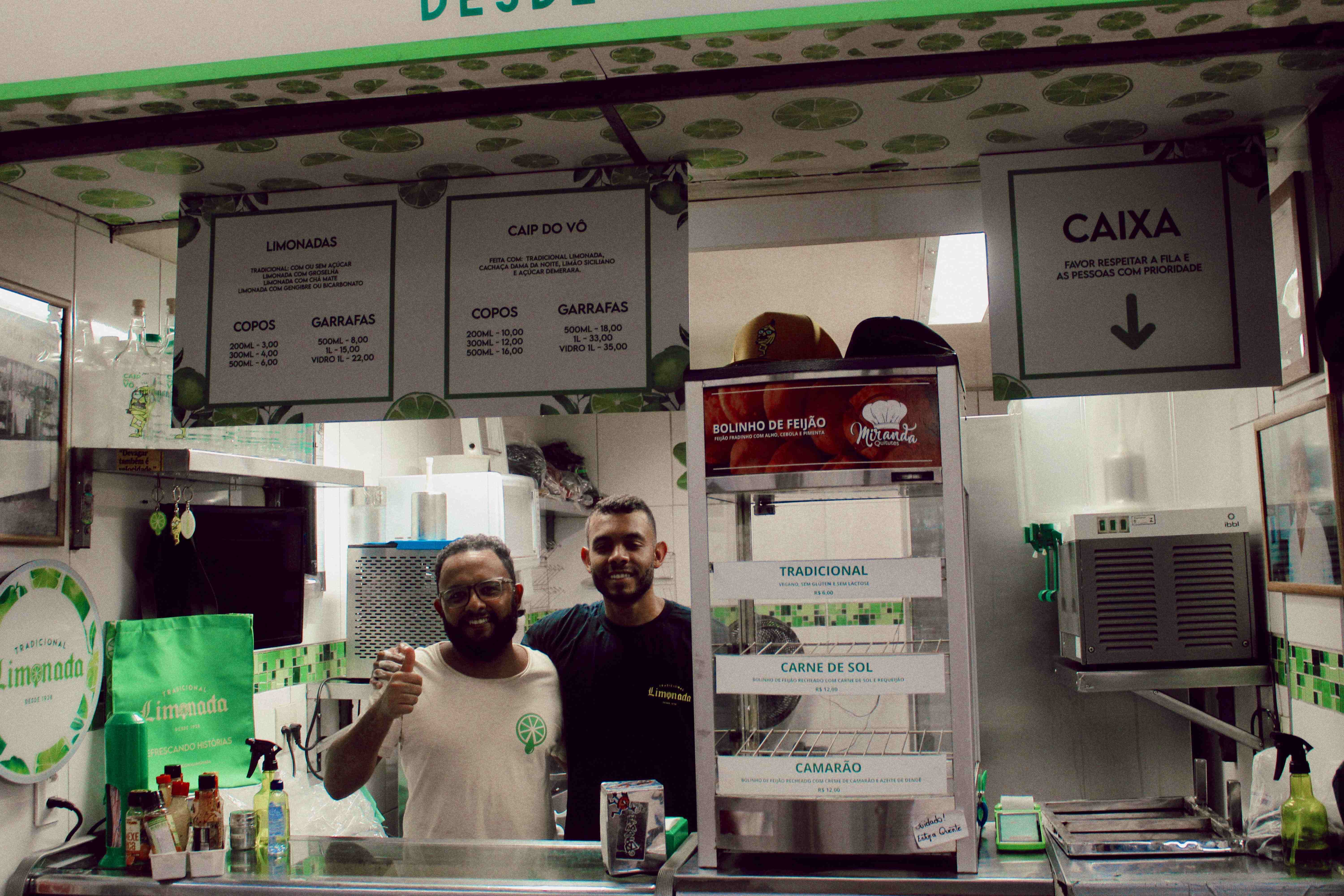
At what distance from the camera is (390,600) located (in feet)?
13.3

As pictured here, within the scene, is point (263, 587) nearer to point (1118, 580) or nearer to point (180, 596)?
point (180, 596)

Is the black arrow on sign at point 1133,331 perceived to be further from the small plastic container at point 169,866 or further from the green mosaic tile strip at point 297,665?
the green mosaic tile strip at point 297,665

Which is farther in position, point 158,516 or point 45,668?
point 158,516

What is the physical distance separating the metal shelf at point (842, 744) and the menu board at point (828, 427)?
0.50m

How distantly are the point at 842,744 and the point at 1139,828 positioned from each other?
3.07 feet

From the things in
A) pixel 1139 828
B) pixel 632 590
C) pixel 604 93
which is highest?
pixel 604 93

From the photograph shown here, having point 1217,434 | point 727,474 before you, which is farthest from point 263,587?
point 1217,434

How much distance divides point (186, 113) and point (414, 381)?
2.39 feet

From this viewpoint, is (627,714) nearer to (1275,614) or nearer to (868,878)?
(868,878)

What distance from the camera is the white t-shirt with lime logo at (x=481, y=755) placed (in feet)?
9.19

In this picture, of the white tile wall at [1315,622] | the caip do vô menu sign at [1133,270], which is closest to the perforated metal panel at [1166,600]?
the white tile wall at [1315,622]

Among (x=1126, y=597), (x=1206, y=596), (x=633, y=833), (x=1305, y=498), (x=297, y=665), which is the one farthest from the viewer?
(x=297, y=665)

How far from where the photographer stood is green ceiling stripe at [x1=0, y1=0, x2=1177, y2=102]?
1.66m

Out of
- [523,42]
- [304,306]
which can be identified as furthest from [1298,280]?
[304,306]
